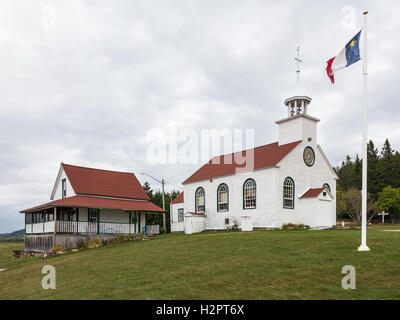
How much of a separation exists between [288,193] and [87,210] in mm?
16780

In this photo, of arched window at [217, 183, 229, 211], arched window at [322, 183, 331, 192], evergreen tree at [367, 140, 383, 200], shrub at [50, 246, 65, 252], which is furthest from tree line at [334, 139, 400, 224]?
shrub at [50, 246, 65, 252]

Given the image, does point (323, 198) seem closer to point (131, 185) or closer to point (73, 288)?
point (131, 185)

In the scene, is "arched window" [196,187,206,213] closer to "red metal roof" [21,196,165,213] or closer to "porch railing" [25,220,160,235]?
"red metal roof" [21,196,165,213]

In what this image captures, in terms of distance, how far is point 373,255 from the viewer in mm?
11883

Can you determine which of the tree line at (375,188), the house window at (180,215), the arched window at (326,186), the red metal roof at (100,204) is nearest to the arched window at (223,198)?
the red metal roof at (100,204)

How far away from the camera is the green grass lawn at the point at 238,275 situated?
8.64 meters

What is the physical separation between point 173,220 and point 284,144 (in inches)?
689

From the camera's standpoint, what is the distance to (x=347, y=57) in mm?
14109

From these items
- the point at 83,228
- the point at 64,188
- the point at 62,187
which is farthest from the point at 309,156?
the point at 62,187

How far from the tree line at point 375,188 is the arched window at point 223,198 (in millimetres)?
32535

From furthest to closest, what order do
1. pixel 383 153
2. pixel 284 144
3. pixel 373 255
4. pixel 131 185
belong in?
pixel 383 153 → pixel 131 185 → pixel 284 144 → pixel 373 255

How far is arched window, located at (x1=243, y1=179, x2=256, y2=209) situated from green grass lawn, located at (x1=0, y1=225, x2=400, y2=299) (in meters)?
12.6

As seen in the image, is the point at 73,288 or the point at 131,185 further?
the point at 131,185

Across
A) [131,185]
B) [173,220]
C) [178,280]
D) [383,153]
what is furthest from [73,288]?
[383,153]
